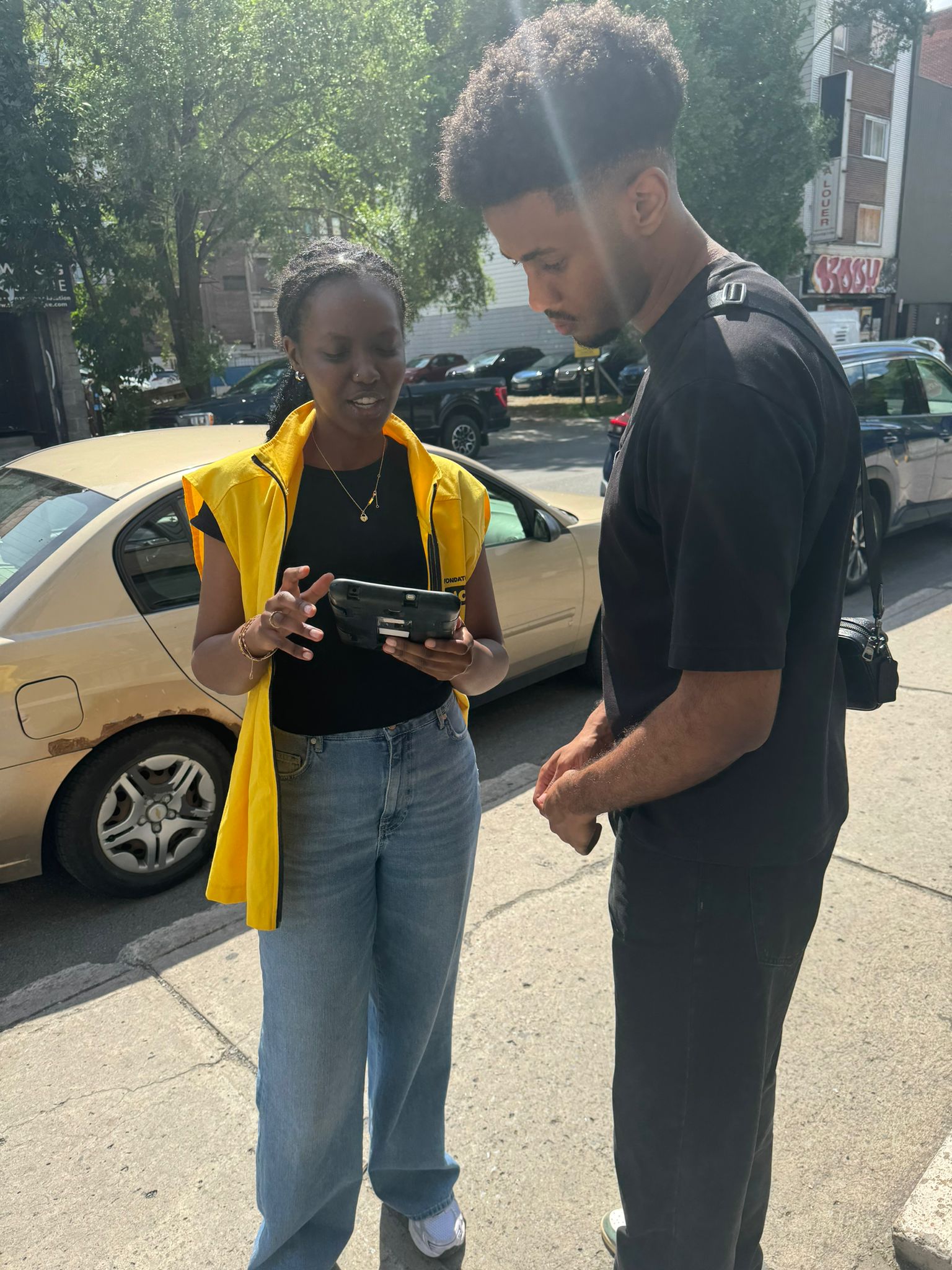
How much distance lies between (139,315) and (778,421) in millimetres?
16995

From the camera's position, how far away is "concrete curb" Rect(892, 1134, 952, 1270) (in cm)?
201

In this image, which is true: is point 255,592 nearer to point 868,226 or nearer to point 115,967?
point 115,967

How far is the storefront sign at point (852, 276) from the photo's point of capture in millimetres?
27016

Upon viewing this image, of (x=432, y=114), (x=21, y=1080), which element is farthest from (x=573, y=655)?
(x=432, y=114)

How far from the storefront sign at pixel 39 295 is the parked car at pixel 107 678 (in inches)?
509

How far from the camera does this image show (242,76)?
1485cm

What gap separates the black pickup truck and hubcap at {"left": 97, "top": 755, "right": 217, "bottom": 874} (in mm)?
10054

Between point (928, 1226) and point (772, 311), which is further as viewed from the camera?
→ point (928, 1226)

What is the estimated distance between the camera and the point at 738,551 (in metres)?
1.16

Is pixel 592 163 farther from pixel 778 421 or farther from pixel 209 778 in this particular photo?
pixel 209 778

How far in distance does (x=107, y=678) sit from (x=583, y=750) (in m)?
2.22

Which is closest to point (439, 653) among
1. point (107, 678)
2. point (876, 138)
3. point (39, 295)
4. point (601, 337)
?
point (601, 337)

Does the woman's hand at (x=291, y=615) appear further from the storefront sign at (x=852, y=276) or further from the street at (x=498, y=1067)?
the storefront sign at (x=852, y=276)

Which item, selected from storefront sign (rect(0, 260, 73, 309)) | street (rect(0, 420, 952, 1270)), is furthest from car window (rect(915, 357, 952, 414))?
storefront sign (rect(0, 260, 73, 309))
